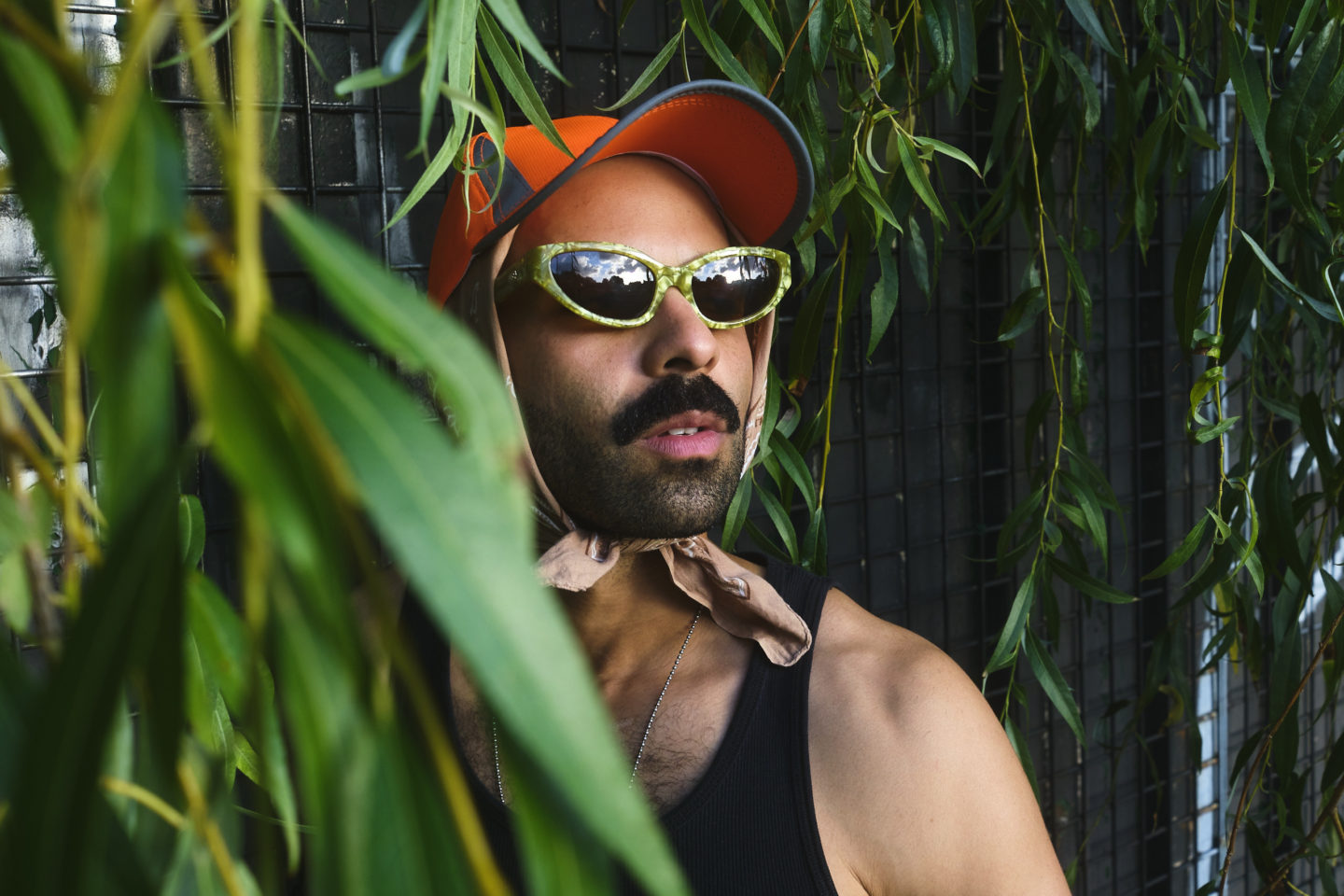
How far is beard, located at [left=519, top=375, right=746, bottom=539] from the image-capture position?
0.97 meters

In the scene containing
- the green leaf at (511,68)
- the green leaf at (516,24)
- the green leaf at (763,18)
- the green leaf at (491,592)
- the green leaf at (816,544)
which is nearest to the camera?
A: the green leaf at (491,592)

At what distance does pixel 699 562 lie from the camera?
103 cm

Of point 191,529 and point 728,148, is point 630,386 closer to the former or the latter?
point 728,148

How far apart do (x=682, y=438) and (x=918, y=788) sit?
34cm

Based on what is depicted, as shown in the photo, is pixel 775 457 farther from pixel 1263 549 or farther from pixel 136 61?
pixel 136 61

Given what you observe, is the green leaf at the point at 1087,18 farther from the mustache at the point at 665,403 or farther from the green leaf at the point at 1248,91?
the mustache at the point at 665,403

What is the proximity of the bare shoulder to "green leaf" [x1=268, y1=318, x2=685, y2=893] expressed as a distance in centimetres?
74

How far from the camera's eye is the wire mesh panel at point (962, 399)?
47.4 inches

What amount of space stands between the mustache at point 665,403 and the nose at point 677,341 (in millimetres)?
10

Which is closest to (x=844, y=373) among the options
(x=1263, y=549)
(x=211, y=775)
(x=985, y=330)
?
(x=985, y=330)

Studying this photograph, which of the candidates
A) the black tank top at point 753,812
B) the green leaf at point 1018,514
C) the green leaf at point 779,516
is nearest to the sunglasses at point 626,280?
the green leaf at point 779,516

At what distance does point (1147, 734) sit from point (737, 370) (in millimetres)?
1346

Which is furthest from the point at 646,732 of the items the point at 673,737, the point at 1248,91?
the point at 1248,91

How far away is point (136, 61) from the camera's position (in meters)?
0.21
